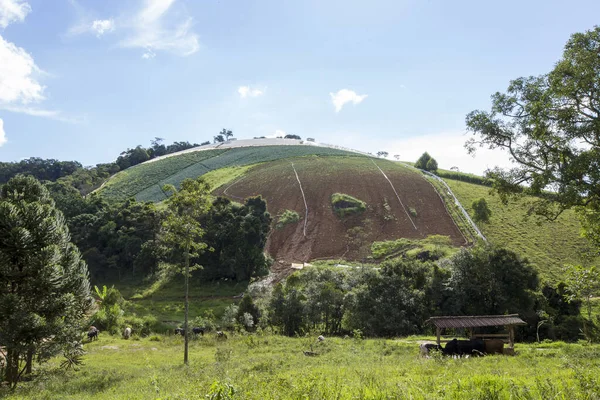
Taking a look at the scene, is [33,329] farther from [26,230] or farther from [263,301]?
[263,301]

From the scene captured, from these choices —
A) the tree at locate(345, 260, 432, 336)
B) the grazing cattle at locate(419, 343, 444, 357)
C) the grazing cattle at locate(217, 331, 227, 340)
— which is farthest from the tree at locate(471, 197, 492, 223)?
the grazing cattle at locate(419, 343, 444, 357)

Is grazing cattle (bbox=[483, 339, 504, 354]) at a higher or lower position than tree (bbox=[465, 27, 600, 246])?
lower

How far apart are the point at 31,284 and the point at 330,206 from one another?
53.7 m

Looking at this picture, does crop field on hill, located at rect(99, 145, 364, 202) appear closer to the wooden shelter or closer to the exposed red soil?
the exposed red soil

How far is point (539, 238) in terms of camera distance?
5159 centimetres

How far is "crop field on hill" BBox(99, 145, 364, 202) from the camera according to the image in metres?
87.9

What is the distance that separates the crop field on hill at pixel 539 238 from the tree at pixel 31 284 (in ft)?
131

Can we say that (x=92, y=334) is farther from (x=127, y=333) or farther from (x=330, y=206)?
(x=330, y=206)

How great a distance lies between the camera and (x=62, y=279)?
47.8 feet

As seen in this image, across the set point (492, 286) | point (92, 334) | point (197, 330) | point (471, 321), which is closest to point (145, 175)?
point (92, 334)

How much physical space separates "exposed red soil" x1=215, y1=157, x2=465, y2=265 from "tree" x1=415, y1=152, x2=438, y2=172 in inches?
319

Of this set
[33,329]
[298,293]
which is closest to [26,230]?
[33,329]

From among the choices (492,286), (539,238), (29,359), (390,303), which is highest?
(539,238)

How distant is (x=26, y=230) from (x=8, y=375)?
17.2 feet
